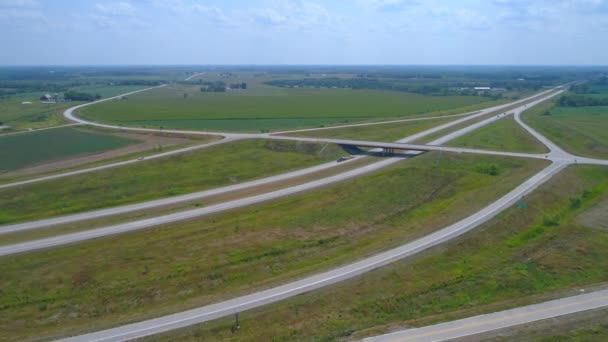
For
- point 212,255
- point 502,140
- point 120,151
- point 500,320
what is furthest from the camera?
point 502,140

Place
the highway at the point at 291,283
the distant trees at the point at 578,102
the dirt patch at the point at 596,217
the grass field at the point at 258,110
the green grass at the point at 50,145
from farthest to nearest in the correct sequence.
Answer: the distant trees at the point at 578,102 → the grass field at the point at 258,110 → the green grass at the point at 50,145 → the dirt patch at the point at 596,217 → the highway at the point at 291,283

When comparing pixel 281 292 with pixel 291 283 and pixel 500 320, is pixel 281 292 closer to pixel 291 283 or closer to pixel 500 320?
pixel 291 283

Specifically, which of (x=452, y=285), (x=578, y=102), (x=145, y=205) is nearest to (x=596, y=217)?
(x=452, y=285)

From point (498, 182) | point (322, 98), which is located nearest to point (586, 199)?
point (498, 182)

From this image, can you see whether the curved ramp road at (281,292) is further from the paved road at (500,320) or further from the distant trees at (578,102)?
the distant trees at (578,102)

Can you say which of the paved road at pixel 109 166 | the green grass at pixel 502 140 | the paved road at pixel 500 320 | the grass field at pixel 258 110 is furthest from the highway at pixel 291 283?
the grass field at pixel 258 110
